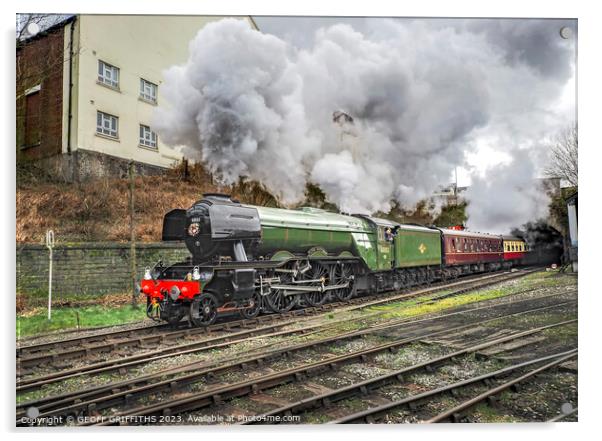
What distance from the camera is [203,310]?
5.88 m

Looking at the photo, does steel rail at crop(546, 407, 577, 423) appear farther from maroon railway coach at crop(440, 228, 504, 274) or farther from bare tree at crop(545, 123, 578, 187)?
maroon railway coach at crop(440, 228, 504, 274)

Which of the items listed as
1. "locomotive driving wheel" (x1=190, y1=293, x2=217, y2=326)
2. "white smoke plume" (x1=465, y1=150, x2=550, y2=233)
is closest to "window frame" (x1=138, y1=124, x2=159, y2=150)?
"locomotive driving wheel" (x1=190, y1=293, x2=217, y2=326)

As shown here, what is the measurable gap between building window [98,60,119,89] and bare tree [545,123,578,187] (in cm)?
521

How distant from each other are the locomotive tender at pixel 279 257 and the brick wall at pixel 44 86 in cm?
164

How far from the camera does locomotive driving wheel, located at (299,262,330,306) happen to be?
7.42 meters

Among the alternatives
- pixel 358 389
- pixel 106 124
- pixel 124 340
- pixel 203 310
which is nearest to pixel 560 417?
pixel 358 389

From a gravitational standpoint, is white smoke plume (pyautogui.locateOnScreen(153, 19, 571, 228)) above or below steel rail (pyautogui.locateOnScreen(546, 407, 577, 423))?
above

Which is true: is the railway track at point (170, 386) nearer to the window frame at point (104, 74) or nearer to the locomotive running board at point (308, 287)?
the locomotive running board at point (308, 287)

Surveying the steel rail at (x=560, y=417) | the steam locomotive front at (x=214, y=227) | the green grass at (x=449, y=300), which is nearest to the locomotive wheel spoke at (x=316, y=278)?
the green grass at (x=449, y=300)

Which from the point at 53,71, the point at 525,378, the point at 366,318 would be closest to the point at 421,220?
the point at 366,318

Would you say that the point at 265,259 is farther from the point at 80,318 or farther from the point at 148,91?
the point at 148,91

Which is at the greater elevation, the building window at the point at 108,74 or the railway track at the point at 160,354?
the building window at the point at 108,74

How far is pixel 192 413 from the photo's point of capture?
3867 millimetres

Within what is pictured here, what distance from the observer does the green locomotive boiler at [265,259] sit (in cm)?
580
